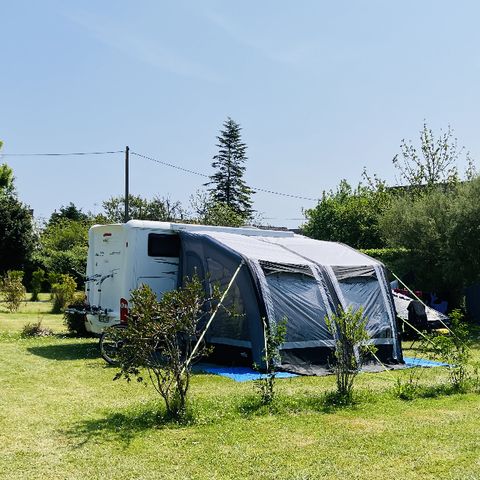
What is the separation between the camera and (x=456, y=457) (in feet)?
16.8

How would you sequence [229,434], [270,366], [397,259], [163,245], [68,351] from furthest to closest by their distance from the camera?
[397,259] → [68,351] → [163,245] → [270,366] → [229,434]

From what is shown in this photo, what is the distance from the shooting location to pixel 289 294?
1017 cm

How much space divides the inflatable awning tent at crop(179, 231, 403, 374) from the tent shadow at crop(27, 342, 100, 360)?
7.15ft

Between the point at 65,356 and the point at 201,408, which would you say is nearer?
the point at 201,408

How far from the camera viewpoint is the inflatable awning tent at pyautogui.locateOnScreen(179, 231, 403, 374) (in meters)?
9.86

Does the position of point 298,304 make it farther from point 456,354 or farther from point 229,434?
point 229,434

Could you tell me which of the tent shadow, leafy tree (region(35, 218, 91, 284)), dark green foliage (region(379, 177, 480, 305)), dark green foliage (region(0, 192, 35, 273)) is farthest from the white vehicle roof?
dark green foliage (region(0, 192, 35, 273))

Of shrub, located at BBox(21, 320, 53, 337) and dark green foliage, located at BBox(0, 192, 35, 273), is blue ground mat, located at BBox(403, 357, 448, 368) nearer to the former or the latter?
shrub, located at BBox(21, 320, 53, 337)

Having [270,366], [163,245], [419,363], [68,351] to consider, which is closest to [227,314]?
[163,245]

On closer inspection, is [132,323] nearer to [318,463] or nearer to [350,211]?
[318,463]

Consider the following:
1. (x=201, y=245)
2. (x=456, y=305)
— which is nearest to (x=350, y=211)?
(x=456, y=305)

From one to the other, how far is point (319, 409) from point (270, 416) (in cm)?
64

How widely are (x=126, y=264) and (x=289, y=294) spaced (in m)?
2.83

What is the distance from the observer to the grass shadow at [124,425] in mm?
5703
